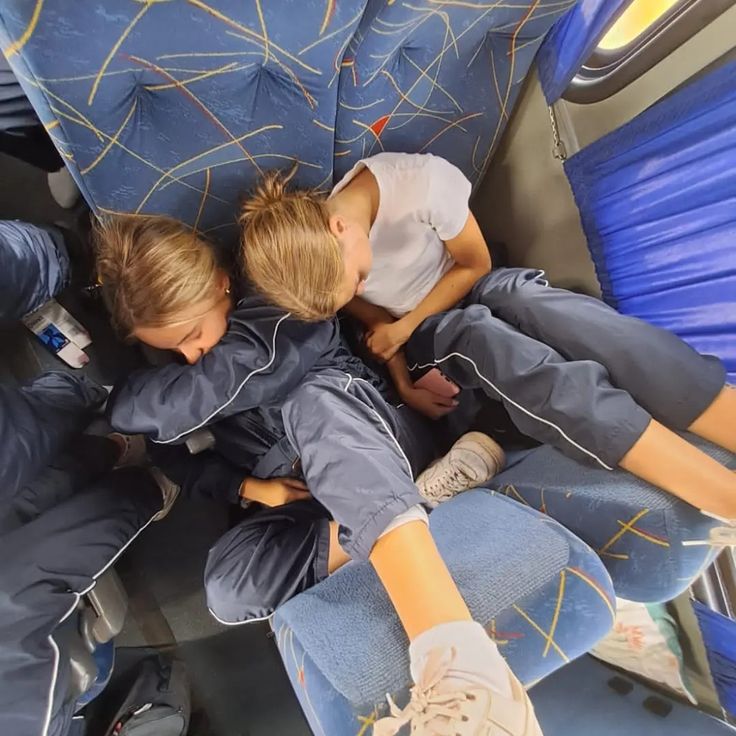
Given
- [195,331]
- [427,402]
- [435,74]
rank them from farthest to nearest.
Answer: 1. [427,402]
2. [435,74]
3. [195,331]

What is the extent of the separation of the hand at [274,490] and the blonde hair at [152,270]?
15.9 inches

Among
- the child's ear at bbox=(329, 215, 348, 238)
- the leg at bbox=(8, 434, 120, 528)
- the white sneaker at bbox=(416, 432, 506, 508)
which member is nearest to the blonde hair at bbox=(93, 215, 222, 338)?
the child's ear at bbox=(329, 215, 348, 238)

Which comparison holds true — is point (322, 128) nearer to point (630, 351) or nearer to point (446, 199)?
point (446, 199)

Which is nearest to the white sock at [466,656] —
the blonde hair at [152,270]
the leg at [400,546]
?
the leg at [400,546]

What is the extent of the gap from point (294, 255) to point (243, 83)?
0.81ft

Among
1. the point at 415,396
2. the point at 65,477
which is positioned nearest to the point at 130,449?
the point at 65,477

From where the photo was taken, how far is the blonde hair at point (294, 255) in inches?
36.5

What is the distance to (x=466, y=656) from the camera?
74 cm

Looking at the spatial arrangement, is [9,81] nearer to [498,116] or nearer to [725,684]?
[498,116]

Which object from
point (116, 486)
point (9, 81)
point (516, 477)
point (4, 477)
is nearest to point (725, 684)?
point (516, 477)

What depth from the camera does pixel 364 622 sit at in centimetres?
84

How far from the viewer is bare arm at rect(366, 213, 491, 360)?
1195mm

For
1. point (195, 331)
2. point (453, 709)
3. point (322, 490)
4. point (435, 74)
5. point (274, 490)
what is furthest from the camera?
point (274, 490)

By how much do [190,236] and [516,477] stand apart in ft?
2.25
